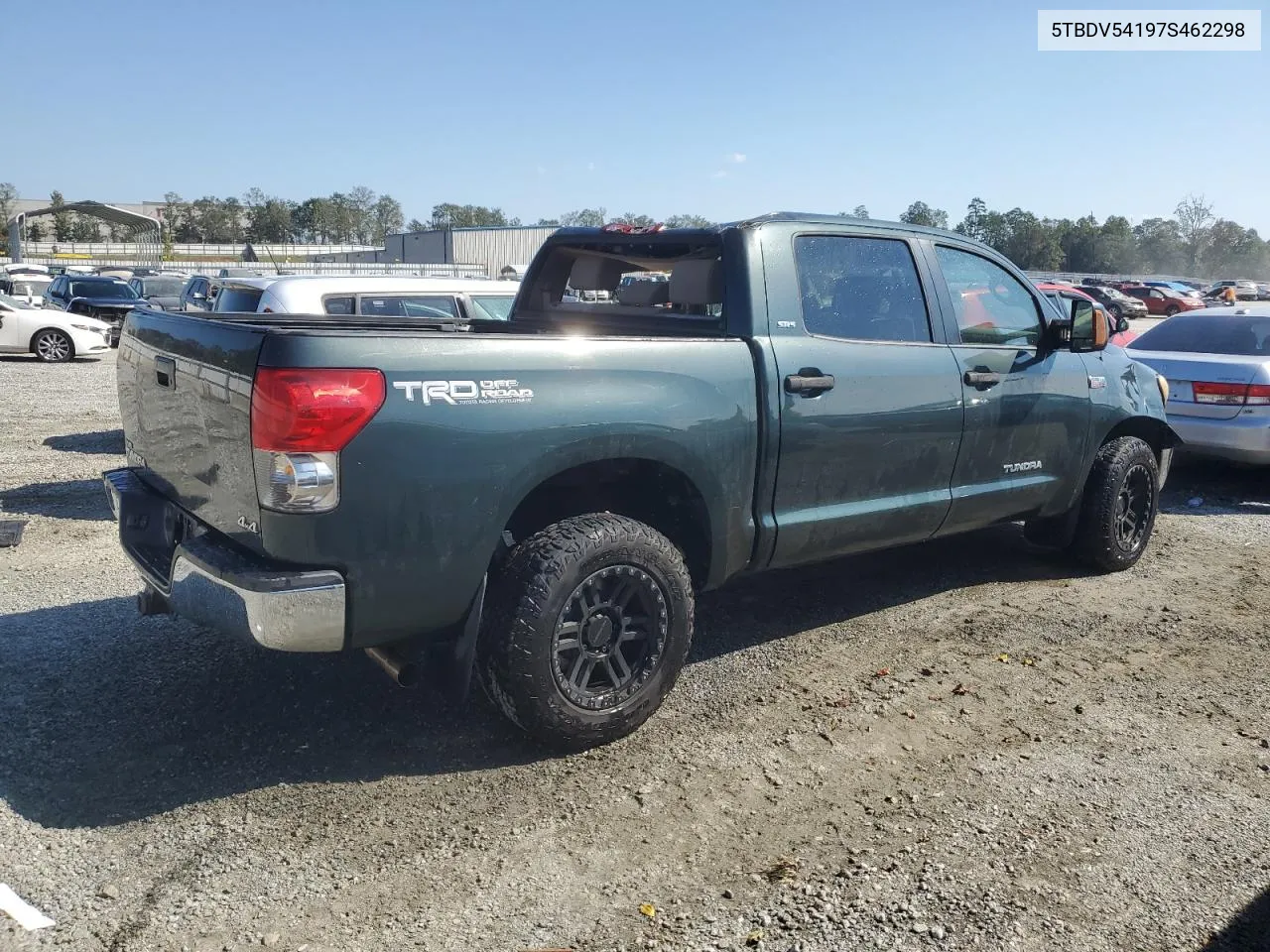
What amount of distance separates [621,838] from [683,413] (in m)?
1.49

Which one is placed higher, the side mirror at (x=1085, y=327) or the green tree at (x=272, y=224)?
the green tree at (x=272, y=224)

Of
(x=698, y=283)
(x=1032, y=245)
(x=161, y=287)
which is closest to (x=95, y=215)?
(x=161, y=287)

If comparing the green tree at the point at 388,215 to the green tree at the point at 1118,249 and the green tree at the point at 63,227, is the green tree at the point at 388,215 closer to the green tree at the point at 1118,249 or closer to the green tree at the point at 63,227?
the green tree at the point at 63,227

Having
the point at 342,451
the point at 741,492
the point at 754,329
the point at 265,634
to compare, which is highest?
the point at 754,329

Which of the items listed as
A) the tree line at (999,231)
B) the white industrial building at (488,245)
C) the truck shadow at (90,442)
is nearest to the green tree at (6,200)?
the tree line at (999,231)

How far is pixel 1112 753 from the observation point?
3.85 m

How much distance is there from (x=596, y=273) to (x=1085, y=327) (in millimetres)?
2530

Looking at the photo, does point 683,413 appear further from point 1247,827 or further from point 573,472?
point 1247,827

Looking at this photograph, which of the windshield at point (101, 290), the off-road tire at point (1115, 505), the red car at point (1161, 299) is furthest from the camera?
the red car at point (1161, 299)

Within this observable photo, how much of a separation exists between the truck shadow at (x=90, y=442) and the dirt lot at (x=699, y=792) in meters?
4.86

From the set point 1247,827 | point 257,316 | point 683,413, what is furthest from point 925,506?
point 257,316

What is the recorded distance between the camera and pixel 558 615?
138 inches

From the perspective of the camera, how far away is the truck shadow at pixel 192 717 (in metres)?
3.47

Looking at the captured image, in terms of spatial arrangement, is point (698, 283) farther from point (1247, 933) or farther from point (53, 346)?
point (53, 346)
